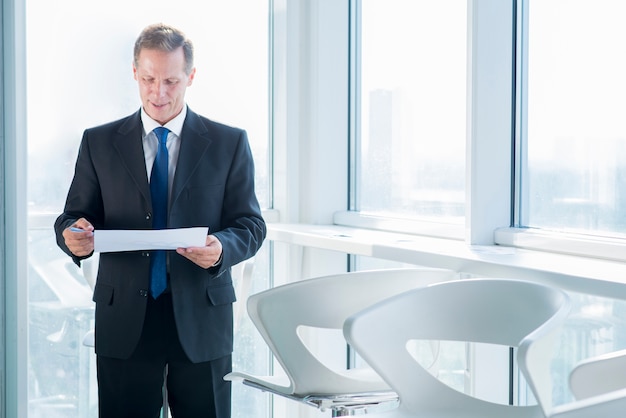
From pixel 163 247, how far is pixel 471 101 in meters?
1.10

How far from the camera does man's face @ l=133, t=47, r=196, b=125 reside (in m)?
2.42

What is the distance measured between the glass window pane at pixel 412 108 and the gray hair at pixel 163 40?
1021 mm

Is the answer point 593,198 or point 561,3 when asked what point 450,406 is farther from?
point 561,3

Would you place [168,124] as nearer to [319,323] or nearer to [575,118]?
[319,323]

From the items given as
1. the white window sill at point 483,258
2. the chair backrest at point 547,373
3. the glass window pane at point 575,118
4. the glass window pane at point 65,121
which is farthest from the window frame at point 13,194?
the chair backrest at point 547,373

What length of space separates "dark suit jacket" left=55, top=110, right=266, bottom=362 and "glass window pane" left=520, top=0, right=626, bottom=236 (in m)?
0.92

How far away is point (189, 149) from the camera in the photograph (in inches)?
95.4

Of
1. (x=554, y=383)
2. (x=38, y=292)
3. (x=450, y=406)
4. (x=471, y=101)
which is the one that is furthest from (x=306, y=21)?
(x=450, y=406)

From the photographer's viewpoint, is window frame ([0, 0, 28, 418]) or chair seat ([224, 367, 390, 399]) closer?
chair seat ([224, 367, 390, 399])

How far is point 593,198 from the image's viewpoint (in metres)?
2.35

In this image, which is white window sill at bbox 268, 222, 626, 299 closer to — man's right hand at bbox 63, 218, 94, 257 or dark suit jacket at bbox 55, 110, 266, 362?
dark suit jacket at bbox 55, 110, 266, 362

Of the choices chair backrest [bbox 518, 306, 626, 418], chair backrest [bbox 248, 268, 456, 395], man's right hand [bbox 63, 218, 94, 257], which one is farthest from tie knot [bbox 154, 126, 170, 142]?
chair backrest [bbox 518, 306, 626, 418]

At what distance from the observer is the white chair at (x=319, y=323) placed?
2211mm

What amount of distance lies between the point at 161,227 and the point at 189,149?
25cm
